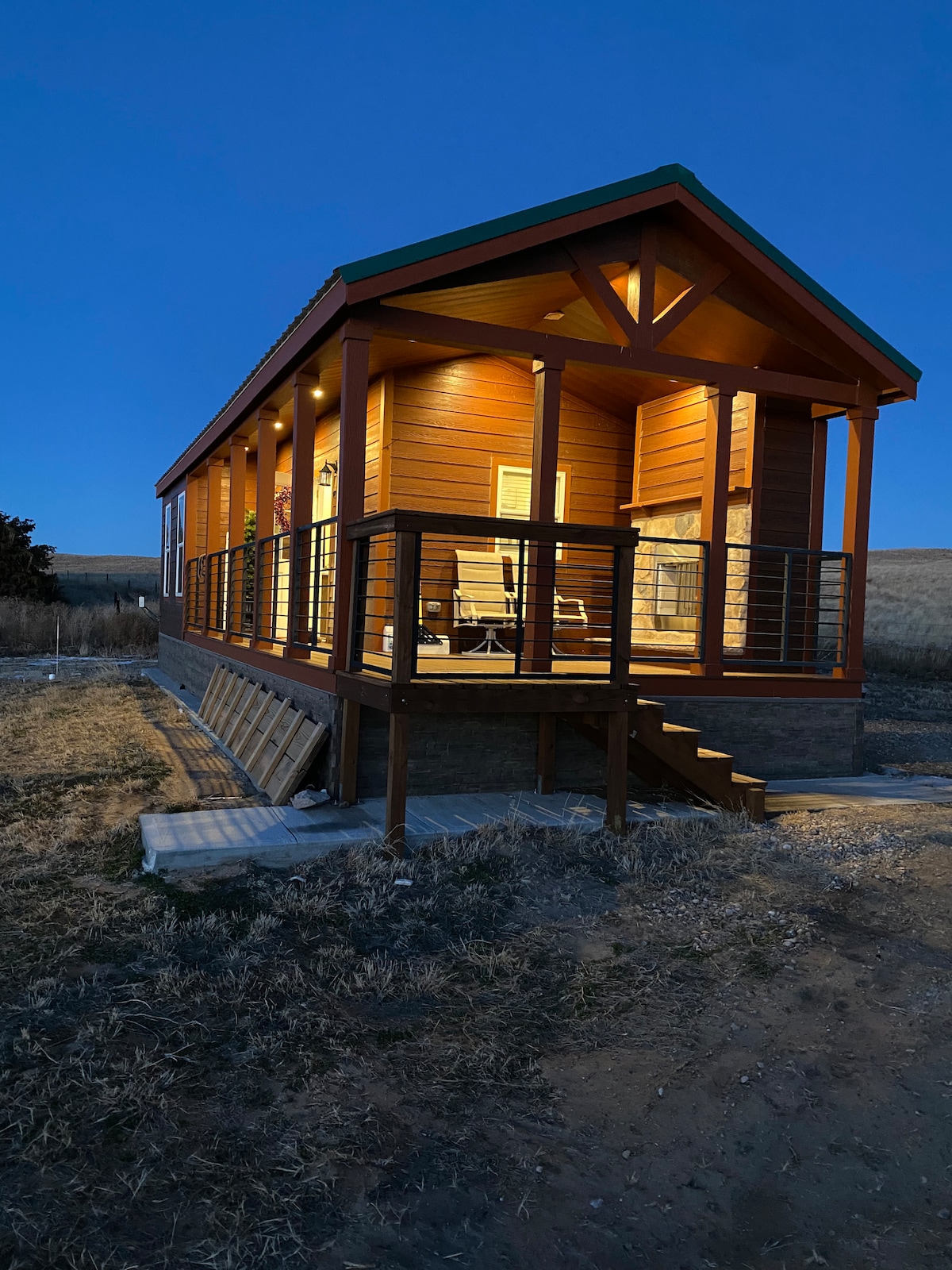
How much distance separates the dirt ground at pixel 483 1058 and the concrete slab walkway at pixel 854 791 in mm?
1231

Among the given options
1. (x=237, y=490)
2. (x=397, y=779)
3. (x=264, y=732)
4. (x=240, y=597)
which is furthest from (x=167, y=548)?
(x=397, y=779)

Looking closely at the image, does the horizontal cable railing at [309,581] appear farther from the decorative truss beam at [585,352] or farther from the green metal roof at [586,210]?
the green metal roof at [586,210]

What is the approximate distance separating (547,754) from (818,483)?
4.38 meters

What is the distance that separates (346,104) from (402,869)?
200472 mm

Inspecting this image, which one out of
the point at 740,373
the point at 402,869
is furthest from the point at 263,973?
the point at 740,373

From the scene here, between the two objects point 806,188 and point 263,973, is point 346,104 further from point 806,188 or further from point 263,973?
point 263,973

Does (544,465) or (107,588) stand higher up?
(544,465)

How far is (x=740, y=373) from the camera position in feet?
26.8

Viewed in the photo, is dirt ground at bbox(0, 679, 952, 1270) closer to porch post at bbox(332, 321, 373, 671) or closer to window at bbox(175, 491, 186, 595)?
porch post at bbox(332, 321, 373, 671)

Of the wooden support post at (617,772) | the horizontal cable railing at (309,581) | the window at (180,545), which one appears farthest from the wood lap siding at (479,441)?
the window at (180,545)

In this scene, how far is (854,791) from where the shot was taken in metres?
7.70

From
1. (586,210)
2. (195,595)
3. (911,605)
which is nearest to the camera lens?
(586,210)

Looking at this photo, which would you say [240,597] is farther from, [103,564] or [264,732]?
[103,564]

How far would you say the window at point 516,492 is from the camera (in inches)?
403
